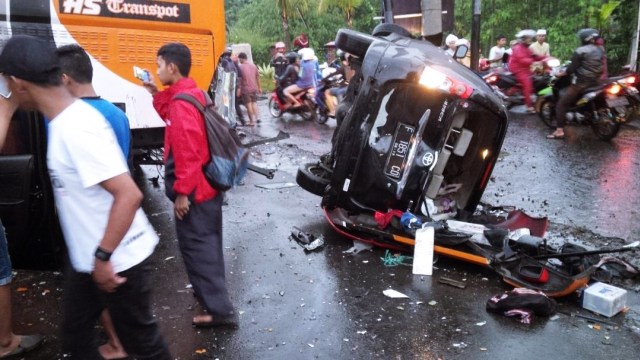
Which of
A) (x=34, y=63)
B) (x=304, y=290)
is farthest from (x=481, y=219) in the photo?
(x=34, y=63)

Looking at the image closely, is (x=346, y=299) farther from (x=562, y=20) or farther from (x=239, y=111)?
(x=562, y=20)

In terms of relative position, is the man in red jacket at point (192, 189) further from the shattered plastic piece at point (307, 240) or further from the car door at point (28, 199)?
the shattered plastic piece at point (307, 240)

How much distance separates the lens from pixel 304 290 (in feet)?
13.6

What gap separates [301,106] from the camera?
13.2m

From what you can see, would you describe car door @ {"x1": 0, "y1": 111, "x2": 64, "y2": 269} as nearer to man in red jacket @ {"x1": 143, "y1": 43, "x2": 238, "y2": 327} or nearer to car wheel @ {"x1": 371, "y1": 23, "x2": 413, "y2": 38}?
man in red jacket @ {"x1": 143, "y1": 43, "x2": 238, "y2": 327}

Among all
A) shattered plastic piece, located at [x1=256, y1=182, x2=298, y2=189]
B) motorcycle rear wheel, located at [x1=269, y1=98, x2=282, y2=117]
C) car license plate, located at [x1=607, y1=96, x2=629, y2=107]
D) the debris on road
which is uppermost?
car license plate, located at [x1=607, y1=96, x2=629, y2=107]

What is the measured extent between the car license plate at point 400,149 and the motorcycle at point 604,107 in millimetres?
5990

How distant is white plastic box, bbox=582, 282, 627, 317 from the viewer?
142 inches

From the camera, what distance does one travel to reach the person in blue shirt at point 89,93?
2.98m

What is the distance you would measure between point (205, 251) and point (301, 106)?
9920mm

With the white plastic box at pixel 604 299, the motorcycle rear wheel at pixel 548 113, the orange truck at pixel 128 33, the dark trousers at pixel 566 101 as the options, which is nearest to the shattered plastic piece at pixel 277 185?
the orange truck at pixel 128 33

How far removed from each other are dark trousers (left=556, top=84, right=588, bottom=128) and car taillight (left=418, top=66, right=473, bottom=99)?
600 centimetres

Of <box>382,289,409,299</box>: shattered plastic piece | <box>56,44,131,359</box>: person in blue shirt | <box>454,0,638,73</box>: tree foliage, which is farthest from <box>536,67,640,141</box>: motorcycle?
<box>56,44,131,359</box>: person in blue shirt

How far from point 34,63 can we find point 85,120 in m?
0.31
